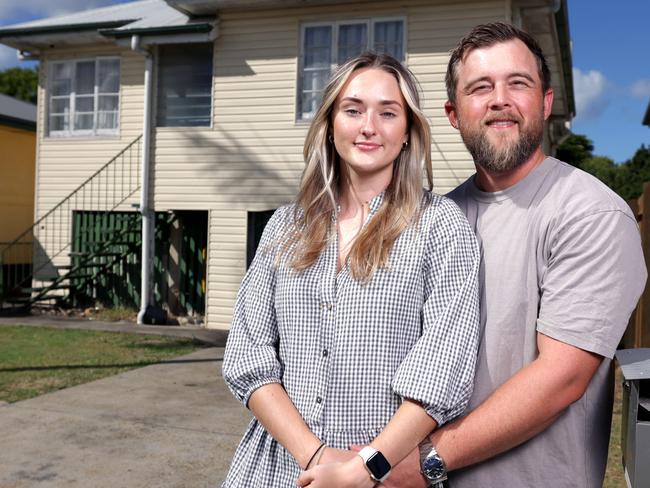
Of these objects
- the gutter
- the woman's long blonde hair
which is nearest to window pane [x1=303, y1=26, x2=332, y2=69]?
the gutter

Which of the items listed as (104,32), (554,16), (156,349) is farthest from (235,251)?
(554,16)

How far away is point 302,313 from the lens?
207cm

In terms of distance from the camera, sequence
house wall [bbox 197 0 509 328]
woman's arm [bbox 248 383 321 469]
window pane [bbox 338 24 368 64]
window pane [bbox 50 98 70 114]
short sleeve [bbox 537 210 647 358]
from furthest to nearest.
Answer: window pane [bbox 50 98 70 114] → house wall [bbox 197 0 509 328] → window pane [bbox 338 24 368 64] → woman's arm [bbox 248 383 321 469] → short sleeve [bbox 537 210 647 358]

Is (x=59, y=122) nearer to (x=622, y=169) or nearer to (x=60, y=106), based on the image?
(x=60, y=106)

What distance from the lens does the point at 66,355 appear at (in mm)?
9438

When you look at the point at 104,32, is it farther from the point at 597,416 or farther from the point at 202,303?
the point at 597,416

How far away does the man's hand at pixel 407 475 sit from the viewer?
6.03 feet

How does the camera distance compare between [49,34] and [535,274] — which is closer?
[535,274]

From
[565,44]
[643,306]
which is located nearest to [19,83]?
[565,44]

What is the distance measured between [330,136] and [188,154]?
11.2m

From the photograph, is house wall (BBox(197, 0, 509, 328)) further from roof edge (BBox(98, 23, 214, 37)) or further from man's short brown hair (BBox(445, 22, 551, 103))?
man's short brown hair (BBox(445, 22, 551, 103))

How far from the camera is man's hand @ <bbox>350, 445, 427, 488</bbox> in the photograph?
1838 millimetres

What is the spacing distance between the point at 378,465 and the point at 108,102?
44.2 feet

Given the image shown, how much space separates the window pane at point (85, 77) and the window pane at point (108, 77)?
197 millimetres
